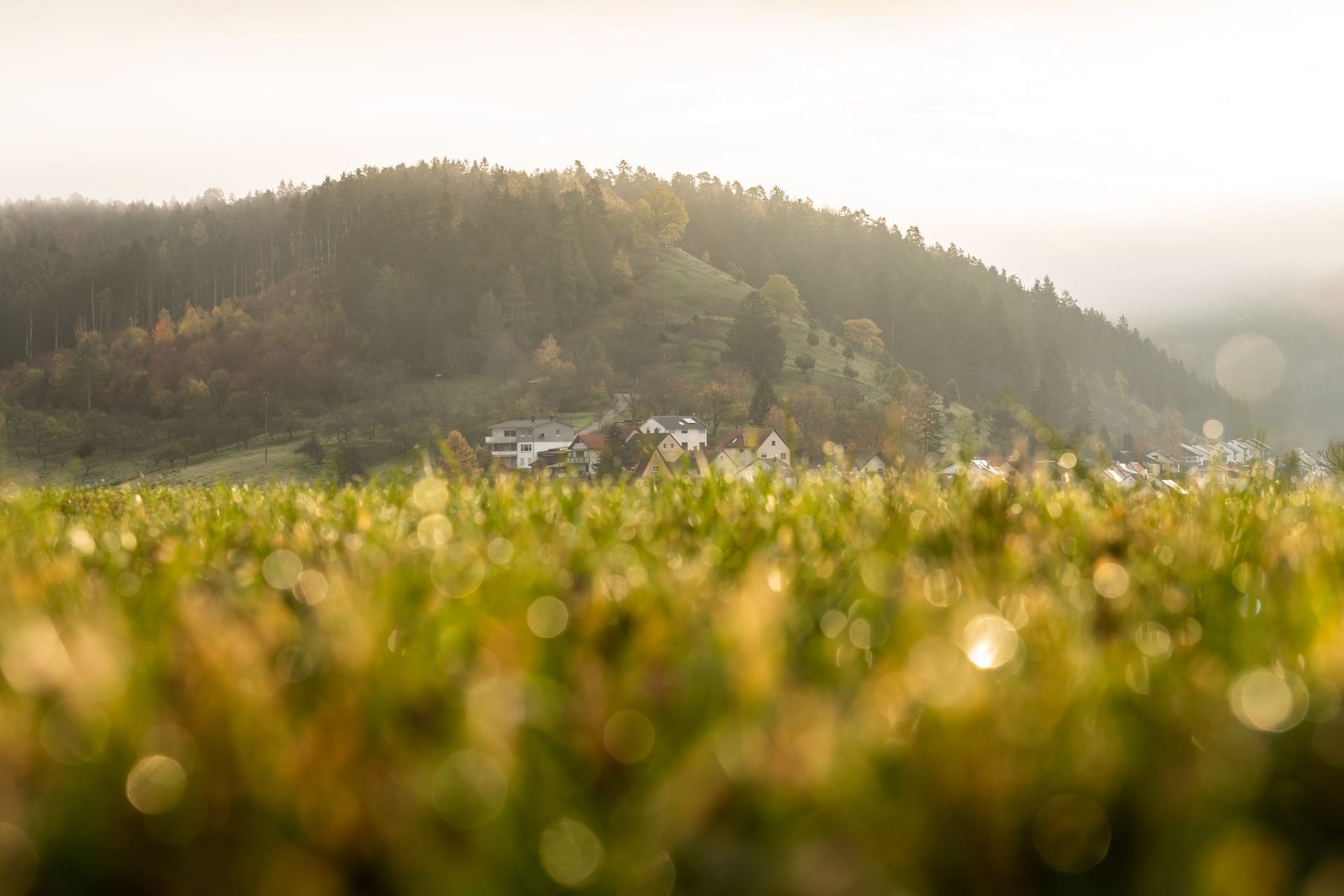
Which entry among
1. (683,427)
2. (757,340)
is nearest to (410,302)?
(757,340)

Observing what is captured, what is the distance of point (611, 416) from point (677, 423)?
582 inches

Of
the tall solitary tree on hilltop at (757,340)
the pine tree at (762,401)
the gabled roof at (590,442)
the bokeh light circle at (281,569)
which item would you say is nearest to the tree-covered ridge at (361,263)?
the tall solitary tree on hilltop at (757,340)

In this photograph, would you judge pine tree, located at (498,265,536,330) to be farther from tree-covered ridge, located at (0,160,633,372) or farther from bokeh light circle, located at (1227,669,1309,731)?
bokeh light circle, located at (1227,669,1309,731)

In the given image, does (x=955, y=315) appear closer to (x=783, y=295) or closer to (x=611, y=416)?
A: (x=783, y=295)

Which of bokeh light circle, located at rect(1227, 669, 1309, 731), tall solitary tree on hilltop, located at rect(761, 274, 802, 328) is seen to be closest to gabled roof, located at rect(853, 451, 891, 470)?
bokeh light circle, located at rect(1227, 669, 1309, 731)

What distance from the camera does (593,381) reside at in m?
142

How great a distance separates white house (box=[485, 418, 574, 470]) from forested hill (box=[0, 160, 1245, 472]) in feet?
45.9

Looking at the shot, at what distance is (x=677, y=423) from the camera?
119 metres

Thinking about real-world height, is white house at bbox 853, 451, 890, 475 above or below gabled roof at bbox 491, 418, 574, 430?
above

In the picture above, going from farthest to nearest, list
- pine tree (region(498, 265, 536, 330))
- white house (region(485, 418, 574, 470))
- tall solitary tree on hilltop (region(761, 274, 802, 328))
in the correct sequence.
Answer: tall solitary tree on hilltop (region(761, 274, 802, 328)), pine tree (region(498, 265, 536, 330)), white house (region(485, 418, 574, 470))

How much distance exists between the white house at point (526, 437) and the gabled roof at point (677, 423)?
395 inches

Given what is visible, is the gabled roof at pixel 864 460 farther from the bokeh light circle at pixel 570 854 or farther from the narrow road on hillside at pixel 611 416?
the narrow road on hillside at pixel 611 416

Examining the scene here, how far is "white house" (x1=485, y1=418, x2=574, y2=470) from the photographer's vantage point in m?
121

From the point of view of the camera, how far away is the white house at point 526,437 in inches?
4781
